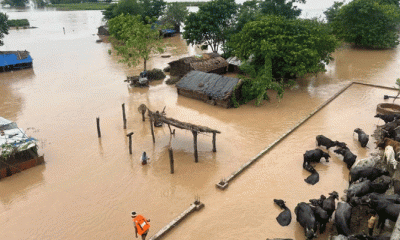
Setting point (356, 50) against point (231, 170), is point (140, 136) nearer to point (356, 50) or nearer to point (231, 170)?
point (231, 170)

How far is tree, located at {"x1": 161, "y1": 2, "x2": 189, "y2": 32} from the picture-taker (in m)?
51.8

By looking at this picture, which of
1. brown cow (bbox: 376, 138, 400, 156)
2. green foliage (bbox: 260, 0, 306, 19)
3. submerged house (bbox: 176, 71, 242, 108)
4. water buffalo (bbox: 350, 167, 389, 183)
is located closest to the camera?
water buffalo (bbox: 350, 167, 389, 183)

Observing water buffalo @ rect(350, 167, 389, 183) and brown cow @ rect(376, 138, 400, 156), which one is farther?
brown cow @ rect(376, 138, 400, 156)

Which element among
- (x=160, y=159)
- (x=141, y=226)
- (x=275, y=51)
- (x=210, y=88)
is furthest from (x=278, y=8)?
(x=141, y=226)

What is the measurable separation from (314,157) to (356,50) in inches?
1153

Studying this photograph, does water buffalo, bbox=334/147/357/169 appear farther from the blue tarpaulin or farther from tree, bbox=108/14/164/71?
the blue tarpaulin

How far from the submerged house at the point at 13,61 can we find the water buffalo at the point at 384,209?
33838mm

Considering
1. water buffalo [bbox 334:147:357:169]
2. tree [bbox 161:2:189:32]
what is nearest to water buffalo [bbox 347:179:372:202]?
water buffalo [bbox 334:147:357:169]

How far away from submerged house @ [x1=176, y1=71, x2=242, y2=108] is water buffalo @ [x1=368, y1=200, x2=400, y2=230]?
486 inches

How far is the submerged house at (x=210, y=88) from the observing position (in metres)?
21.5

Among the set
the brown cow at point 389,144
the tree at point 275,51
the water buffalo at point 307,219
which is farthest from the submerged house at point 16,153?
the brown cow at point 389,144

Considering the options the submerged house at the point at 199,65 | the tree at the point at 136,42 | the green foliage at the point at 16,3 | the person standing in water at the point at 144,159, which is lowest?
the person standing in water at the point at 144,159

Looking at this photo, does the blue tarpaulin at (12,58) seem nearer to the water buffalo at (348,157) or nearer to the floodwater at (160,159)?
the floodwater at (160,159)

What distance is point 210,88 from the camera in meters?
22.4
